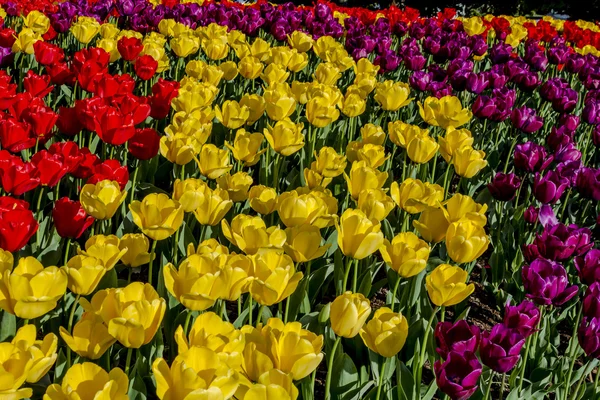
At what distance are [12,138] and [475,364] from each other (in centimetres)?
174

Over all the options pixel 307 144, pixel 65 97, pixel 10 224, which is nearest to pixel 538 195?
pixel 307 144

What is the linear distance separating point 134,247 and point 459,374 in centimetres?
86

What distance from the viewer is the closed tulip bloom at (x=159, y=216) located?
6.07ft

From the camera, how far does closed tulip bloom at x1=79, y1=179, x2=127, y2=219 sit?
6.51 ft

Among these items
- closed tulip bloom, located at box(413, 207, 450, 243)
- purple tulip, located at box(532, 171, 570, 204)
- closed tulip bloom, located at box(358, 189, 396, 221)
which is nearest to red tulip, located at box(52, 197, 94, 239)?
closed tulip bloom, located at box(358, 189, 396, 221)

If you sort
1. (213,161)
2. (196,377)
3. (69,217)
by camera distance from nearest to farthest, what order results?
(196,377) < (69,217) < (213,161)

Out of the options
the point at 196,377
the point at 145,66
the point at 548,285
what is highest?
the point at 196,377

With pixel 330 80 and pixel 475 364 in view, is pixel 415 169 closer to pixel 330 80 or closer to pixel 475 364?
pixel 330 80

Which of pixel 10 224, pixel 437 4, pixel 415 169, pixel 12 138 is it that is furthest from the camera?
→ pixel 437 4

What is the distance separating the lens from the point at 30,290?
4.76 ft

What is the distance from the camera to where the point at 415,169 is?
3283 millimetres

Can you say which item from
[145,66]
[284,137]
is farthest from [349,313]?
[145,66]

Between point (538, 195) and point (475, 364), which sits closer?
point (475, 364)

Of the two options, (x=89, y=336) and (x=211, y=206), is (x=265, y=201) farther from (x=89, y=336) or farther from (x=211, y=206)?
(x=89, y=336)
